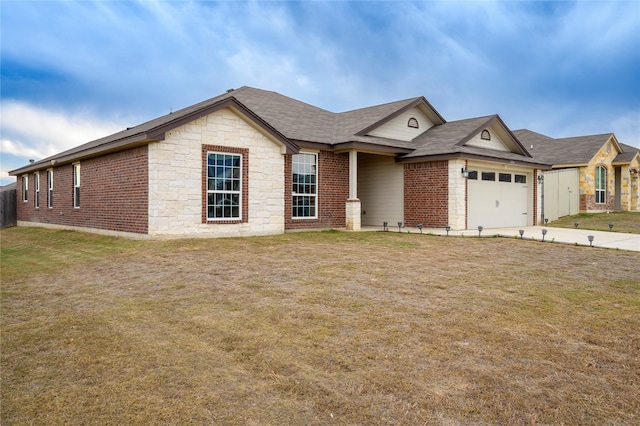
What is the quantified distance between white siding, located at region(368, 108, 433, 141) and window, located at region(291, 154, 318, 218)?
10.5 feet

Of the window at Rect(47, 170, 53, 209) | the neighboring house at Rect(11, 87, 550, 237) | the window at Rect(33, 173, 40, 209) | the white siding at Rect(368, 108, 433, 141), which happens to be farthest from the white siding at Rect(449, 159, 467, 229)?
the window at Rect(33, 173, 40, 209)

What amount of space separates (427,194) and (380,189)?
2.51 metres

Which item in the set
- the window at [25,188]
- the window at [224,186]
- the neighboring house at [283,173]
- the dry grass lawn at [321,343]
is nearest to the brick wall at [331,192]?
the neighboring house at [283,173]

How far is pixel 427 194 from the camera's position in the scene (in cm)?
1778

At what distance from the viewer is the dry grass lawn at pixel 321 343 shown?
3535 millimetres

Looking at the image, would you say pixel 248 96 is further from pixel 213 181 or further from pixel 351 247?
pixel 351 247

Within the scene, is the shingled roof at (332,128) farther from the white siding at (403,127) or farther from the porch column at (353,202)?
the porch column at (353,202)

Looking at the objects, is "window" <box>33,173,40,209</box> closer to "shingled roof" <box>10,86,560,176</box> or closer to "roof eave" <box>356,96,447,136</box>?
"shingled roof" <box>10,86,560,176</box>

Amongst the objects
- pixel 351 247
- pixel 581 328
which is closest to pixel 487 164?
pixel 351 247

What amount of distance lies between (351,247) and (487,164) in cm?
929

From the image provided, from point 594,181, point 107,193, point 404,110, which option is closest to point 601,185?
point 594,181

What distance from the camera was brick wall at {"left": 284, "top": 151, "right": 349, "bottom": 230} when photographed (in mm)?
16875

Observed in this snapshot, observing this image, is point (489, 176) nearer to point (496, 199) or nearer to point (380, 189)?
point (496, 199)

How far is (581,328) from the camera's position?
5.46m
